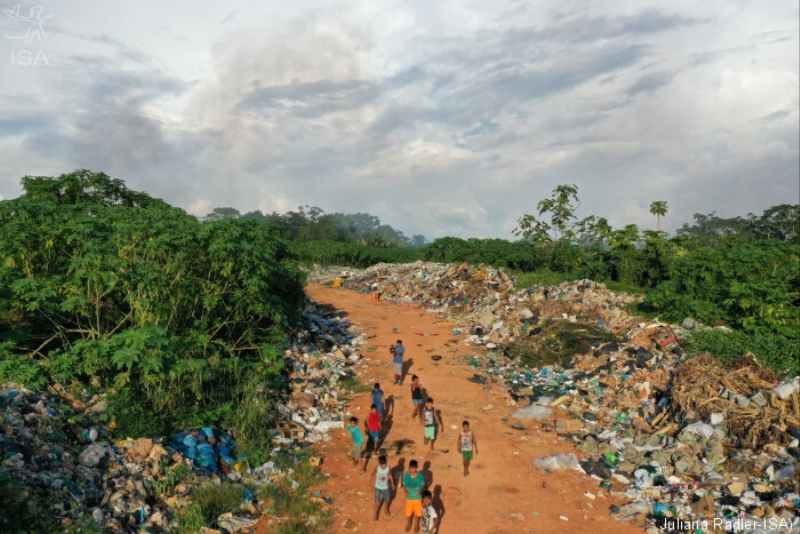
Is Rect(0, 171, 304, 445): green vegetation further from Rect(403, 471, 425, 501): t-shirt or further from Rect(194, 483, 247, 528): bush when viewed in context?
Rect(403, 471, 425, 501): t-shirt

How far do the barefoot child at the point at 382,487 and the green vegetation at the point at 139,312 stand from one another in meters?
2.80

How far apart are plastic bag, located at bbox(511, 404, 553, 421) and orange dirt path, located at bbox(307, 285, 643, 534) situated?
197 millimetres

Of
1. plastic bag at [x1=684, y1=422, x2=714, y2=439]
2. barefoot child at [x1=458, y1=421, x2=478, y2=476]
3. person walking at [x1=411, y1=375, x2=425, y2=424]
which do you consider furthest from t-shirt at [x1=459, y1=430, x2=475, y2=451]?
plastic bag at [x1=684, y1=422, x2=714, y2=439]

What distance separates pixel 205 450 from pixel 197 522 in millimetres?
1825

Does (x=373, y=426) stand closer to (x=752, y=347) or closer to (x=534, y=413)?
(x=534, y=413)

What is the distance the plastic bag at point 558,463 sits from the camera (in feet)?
27.8

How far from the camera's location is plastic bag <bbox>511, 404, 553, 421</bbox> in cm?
1040

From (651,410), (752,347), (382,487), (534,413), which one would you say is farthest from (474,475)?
(752,347)

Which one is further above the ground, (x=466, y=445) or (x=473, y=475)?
(x=466, y=445)

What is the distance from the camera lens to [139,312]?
9.16 meters

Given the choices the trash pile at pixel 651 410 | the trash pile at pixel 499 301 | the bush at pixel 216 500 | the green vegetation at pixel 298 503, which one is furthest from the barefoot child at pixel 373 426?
the trash pile at pixel 499 301

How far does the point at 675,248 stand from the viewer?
21.9 metres

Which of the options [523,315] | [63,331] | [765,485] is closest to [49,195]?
[63,331]

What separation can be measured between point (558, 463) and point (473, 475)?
5.08 feet
